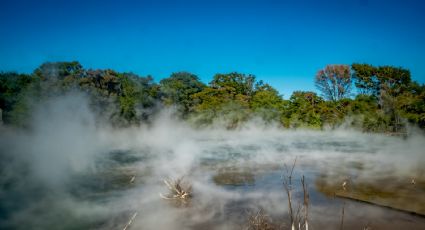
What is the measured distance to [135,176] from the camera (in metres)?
10.7

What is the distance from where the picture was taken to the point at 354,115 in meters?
27.9

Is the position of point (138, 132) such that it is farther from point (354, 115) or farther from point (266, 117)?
point (354, 115)

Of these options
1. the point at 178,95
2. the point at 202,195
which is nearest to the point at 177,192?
the point at 202,195

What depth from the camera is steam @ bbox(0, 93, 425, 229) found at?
22.7 ft

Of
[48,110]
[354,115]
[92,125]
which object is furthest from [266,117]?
[48,110]

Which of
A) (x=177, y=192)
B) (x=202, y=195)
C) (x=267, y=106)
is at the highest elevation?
(x=267, y=106)

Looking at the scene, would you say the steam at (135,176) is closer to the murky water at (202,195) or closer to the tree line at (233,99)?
the murky water at (202,195)

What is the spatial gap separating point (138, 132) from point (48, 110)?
1144cm

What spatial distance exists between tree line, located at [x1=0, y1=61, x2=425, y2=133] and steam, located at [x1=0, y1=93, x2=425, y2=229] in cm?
489

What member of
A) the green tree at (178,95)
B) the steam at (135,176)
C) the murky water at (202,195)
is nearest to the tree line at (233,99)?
the green tree at (178,95)

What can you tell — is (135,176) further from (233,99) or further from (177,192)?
(233,99)

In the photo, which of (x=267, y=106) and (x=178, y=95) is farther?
(x=178, y=95)

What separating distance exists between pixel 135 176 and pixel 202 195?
318cm

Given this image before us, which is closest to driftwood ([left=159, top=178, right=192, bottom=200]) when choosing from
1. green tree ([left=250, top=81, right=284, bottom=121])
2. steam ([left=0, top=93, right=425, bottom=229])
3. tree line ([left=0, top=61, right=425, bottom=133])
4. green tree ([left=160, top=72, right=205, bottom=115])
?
steam ([left=0, top=93, right=425, bottom=229])
